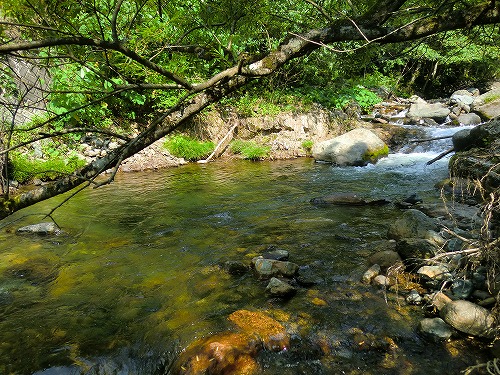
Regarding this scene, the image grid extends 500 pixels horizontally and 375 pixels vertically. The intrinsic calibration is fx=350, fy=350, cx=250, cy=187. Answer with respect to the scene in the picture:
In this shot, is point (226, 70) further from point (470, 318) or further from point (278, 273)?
point (470, 318)

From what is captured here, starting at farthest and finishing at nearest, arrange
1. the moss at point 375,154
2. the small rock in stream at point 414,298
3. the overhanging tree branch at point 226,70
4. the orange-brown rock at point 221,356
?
the moss at point 375,154 < the small rock in stream at point 414,298 < the orange-brown rock at point 221,356 < the overhanging tree branch at point 226,70

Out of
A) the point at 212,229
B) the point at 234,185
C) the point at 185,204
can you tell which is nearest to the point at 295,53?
the point at 212,229

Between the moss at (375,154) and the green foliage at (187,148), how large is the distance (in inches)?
216

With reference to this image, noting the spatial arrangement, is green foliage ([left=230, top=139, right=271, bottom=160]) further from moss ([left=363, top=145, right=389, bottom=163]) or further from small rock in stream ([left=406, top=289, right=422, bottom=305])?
small rock in stream ([left=406, top=289, right=422, bottom=305])

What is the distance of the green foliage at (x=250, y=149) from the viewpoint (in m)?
12.7

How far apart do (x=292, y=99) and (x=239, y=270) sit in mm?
11145

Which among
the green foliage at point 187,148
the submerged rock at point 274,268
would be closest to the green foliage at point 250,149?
the green foliage at point 187,148

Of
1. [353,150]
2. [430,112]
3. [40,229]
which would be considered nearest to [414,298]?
[40,229]

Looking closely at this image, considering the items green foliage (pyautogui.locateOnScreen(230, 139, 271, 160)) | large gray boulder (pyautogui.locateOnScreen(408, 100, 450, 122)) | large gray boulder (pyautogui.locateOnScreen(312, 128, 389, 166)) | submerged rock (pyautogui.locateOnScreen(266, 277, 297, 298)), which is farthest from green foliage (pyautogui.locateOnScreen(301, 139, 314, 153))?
submerged rock (pyautogui.locateOnScreen(266, 277, 297, 298))


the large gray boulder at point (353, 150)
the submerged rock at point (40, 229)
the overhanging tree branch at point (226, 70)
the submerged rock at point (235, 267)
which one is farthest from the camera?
the large gray boulder at point (353, 150)

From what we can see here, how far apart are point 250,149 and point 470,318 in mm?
10342

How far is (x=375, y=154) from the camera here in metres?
11.4

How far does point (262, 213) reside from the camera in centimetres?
667

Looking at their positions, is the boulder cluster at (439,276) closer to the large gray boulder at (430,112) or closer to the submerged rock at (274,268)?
the submerged rock at (274,268)
